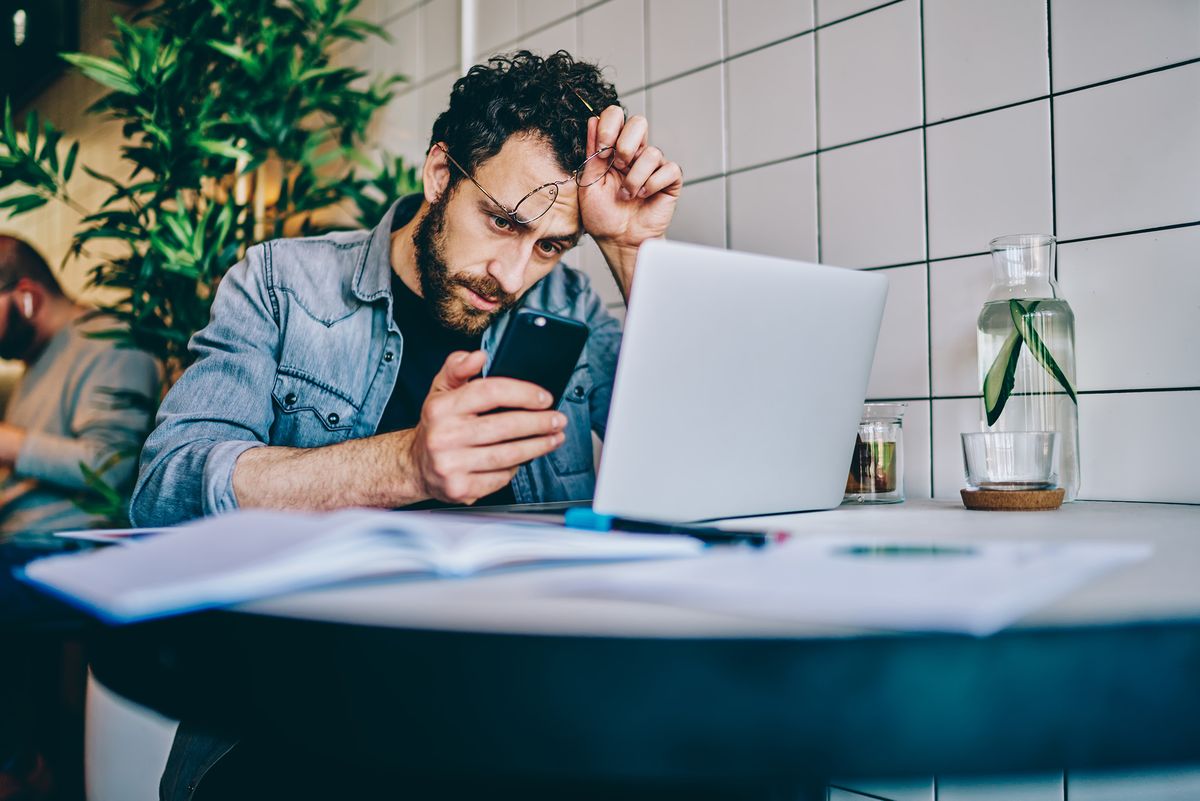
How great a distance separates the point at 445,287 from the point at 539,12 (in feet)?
3.12

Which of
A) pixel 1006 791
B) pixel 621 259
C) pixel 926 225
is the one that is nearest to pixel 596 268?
A: pixel 621 259

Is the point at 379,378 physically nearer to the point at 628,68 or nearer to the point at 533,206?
the point at 533,206

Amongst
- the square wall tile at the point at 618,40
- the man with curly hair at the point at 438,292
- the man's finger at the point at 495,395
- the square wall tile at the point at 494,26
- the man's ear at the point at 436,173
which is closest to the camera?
the man's finger at the point at 495,395

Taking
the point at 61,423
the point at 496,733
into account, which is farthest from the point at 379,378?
the point at 61,423

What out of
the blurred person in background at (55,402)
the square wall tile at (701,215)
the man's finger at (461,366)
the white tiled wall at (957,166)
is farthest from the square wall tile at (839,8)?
the blurred person in background at (55,402)

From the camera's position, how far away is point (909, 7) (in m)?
1.34

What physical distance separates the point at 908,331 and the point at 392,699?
46.0 inches

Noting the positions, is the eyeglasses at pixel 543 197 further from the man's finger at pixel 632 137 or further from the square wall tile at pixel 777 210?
the square wall tile at pixel 777 210

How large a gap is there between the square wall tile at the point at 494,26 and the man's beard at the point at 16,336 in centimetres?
136

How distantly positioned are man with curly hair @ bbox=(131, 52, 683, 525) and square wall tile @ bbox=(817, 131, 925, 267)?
279 mm

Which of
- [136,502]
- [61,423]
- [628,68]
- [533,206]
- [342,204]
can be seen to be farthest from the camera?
[342,204]

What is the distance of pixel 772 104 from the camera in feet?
5.01

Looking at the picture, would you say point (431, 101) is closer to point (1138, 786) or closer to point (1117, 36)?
point (1117, 36)

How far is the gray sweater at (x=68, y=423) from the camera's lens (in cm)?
212
